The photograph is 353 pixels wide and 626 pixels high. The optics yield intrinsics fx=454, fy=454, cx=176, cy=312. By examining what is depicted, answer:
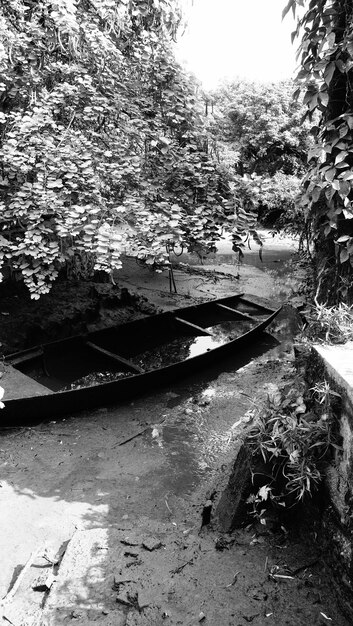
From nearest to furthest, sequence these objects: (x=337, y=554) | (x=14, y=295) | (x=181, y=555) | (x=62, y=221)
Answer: (x=337, y=554) < (x=181, y=555) < (x=62, y=221) < (x=14, y=295)

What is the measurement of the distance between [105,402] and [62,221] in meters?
2.74

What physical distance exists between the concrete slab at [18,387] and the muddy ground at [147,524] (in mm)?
568

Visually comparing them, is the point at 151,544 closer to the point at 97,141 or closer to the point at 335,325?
the point at 335,325

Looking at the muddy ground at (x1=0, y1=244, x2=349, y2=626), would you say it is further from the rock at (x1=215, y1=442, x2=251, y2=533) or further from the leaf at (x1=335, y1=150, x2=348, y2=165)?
the leaf at (x1=335, y1=150, x2=348, y2=165)

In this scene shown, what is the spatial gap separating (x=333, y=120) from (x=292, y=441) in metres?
2.89

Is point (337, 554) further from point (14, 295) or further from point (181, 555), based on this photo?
point (14, 295)

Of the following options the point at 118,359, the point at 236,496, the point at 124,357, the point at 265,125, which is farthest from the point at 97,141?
the point at 265,125

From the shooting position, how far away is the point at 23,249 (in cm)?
673

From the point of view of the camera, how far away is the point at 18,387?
609cm

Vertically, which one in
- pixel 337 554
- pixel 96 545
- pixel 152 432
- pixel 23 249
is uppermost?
pixel 23 249

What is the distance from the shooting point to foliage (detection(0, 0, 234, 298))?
6.33 meters

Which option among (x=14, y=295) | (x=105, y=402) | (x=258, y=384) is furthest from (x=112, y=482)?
(x=14, y=295)

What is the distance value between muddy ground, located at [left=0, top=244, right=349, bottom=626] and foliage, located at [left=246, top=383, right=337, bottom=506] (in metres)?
0.29

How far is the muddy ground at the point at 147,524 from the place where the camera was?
3.13m
